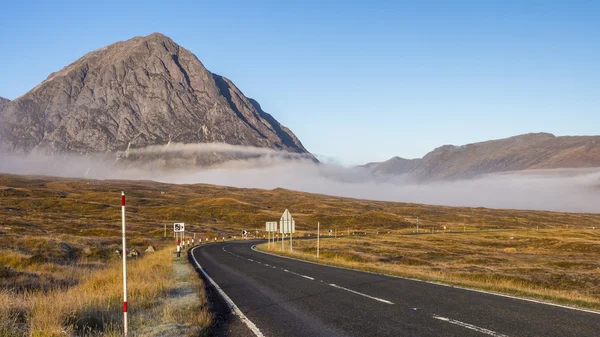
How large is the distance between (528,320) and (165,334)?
24.6ft

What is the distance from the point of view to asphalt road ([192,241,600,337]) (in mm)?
9109

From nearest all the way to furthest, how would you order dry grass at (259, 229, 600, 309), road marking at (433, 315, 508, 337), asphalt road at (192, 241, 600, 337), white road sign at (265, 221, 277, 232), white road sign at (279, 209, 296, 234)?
road marking at (433, 315, 508, 337)
asphalt road at (192, 241, 600, 337)
dry grass at (259, 229, 600, 309)
white road sign at (279, 209, 296, 234)
white road sign at (265, 221, 277, 232)

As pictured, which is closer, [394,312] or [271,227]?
[394,312]

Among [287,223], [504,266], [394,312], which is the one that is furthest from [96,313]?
[504,266]

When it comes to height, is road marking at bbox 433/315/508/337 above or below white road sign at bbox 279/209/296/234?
above

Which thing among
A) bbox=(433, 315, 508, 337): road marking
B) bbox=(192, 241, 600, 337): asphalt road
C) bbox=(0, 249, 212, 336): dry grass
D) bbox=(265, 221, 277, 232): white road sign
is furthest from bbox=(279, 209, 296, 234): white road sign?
bbox=(433, 315, 508, 337): road marking

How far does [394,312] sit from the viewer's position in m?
11.1

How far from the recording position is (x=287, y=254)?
37.8 metres

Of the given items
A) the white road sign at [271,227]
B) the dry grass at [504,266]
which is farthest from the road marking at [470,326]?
the white road sign at [271,227]

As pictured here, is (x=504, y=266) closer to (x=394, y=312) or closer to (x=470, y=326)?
(x=394, y=312)

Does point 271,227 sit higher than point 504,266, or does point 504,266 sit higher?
point 271,227

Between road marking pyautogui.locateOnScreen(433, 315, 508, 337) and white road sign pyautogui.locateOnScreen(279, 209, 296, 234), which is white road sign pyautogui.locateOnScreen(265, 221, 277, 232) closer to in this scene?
white road sign pyautogui.locateOnScreen(279, 209, 296, 234)

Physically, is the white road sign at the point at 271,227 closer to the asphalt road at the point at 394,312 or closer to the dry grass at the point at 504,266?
the dry grass at the point at 504,266

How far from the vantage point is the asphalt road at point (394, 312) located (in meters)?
9.11
